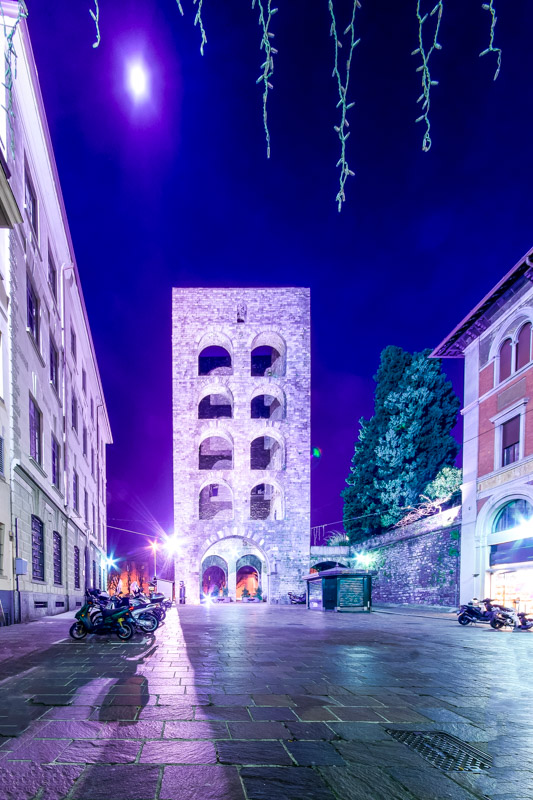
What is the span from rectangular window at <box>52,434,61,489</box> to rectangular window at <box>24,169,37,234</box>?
7350mm

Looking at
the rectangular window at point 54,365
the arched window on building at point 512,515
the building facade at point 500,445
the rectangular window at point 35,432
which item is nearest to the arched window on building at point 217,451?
the rectangular window at point 54,365

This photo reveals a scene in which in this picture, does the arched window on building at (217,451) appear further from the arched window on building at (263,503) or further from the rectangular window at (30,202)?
the rectangular window at (30,202)

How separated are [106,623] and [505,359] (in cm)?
1572

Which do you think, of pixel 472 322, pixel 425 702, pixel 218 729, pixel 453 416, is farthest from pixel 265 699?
pixel 453 416

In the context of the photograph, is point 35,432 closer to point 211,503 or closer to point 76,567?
point 76,567

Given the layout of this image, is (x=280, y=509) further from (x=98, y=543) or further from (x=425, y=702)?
(x=425, y=702)

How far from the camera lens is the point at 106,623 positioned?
33.2ft

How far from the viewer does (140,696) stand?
4.80 m

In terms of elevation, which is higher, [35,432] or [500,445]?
[35,432]

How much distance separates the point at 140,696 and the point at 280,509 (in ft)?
103

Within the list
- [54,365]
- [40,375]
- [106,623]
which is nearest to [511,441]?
[106,623]

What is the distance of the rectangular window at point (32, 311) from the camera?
15062 millimetres

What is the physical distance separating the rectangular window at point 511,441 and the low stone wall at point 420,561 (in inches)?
146

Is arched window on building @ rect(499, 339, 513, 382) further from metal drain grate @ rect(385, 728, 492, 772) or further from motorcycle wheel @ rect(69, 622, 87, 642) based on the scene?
metal drain grate @ rect(385, 728, 492, 772)
